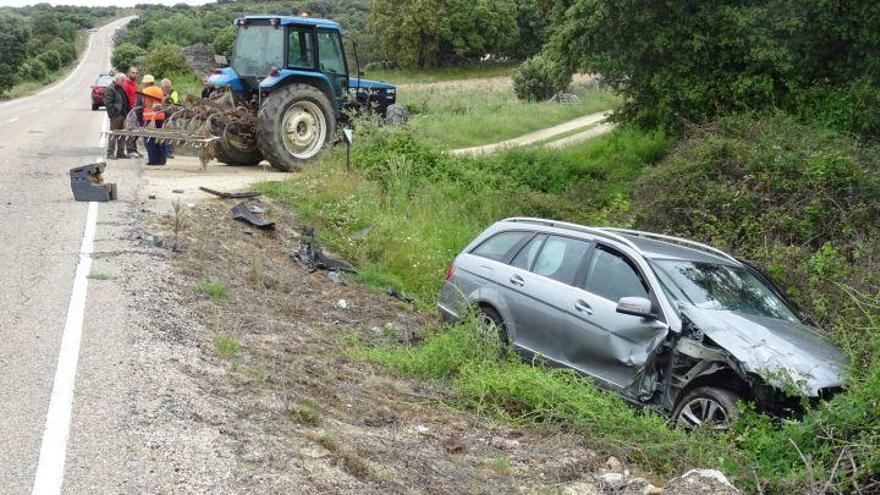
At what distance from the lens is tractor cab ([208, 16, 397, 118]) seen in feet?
59.7

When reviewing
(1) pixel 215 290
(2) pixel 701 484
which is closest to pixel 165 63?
(1) pixel 215 290

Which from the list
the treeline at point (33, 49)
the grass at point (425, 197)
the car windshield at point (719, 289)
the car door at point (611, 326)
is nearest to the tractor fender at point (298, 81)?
the grass at point (425, 197)

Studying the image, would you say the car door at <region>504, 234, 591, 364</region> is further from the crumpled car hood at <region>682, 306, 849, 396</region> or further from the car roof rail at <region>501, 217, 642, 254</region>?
the crumpled car hood at <region>682, 306, 849, 396</region>

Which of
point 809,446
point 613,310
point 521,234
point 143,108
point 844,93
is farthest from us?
point 143,108

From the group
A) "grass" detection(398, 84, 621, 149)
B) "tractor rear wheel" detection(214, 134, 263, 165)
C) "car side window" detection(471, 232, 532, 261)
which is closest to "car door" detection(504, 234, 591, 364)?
"car side window" detection(471, 232, 532, 261)

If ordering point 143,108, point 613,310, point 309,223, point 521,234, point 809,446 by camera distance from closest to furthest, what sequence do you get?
point 809,446
point 613,310
point 521,234
point 309,223
point 143,108

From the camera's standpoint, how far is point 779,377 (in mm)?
6836

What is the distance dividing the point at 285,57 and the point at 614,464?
13.1 meters

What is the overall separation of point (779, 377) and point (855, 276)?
3.64 metres

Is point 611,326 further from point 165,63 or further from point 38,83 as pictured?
point 38,83

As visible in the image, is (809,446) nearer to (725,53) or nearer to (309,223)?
(309,223)

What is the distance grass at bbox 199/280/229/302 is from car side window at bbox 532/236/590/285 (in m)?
3.23

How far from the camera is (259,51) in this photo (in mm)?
18594

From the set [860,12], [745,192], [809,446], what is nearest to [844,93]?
[860,12]
